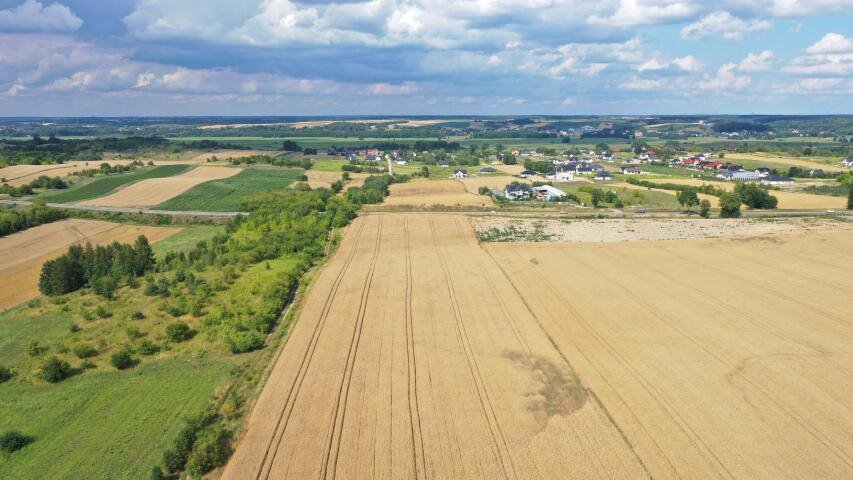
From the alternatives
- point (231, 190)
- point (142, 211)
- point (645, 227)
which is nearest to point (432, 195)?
point (231, 190)

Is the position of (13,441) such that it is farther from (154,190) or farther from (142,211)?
(154,190)

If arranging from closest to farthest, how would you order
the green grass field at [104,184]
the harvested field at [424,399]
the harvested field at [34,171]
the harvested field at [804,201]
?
the harvested field at [424,399] → the harvested field at [804,201] → the green grass field at [104,184] → the harvested field at [34,171]

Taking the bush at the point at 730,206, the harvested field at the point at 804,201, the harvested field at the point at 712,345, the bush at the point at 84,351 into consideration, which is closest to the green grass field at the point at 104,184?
the bush at the point at 84,351

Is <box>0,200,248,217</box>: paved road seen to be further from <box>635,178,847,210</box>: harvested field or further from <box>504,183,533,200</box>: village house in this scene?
<box>635,178,847,210</box>: harvested field

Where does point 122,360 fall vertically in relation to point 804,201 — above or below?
below

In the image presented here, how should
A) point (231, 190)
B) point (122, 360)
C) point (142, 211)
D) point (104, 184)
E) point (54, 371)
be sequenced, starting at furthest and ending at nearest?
point (104, 184) < point (231, 190) < point (142, 211) < point (122, 360) < point (54, 371)

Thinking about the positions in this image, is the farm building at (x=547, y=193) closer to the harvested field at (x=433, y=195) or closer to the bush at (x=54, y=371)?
the harvested field at (x=433, y=195)

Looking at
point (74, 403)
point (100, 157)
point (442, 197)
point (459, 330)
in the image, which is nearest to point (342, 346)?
point (459, 330)
